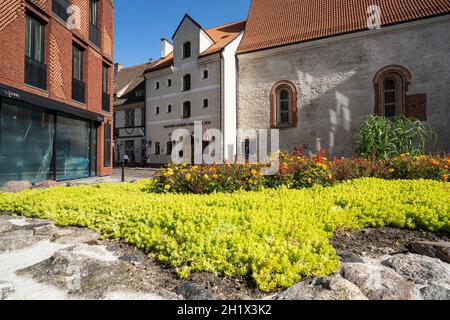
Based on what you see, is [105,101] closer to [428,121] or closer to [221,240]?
[221,240]

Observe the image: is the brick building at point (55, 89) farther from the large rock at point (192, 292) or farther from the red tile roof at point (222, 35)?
the large rock at point (192, 292)

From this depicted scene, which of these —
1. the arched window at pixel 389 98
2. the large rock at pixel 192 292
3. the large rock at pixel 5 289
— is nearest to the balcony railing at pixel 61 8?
the large rock at pixel 5 289

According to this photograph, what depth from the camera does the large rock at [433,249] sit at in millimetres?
2959

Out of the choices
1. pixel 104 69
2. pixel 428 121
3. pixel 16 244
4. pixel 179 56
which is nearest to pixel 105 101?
pixel 104 69

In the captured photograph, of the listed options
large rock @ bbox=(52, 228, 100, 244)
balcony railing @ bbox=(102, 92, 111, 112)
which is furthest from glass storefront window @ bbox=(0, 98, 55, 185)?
large rock @ bbox=(52, 228, 100, 244)

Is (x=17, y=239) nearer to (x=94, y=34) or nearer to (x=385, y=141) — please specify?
(x=385, y=141)

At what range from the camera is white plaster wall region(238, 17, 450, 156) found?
1524 cm

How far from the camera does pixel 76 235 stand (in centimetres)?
391

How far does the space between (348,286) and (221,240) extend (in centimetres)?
135

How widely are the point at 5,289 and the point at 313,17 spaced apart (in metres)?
22.2

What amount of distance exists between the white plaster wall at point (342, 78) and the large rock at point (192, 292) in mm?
16927

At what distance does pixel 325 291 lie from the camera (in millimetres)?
2113

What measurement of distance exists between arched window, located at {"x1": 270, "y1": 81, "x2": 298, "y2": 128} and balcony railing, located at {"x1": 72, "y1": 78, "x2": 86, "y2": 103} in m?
12.3

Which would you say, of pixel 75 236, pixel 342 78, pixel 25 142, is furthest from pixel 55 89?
pixel 342 78
